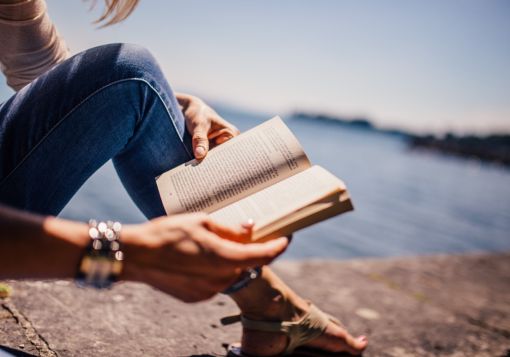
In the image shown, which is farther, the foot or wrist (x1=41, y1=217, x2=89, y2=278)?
the foot

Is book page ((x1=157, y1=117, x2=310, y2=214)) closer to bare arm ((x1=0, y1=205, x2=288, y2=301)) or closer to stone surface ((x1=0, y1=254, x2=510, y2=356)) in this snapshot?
bare arm ((x1=0, y1=205, x2=288, y2=301))

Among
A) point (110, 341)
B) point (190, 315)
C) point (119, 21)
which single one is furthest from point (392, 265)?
point (119, 21)

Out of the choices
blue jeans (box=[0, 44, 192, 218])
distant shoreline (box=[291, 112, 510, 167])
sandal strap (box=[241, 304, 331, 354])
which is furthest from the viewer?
distant shoreline (box=[291, 112, 510, 167])

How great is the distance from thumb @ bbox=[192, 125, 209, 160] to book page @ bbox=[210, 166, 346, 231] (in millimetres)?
251

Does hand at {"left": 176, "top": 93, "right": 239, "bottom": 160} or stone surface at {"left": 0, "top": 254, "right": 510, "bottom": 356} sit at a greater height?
hand at {"left": 176, "top": 93, "right": 239, "bottom": 160}

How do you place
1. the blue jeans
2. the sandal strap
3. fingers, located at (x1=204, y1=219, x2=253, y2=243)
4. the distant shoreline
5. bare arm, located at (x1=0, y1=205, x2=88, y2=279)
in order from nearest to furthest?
bare arm, located at (x1=0, y1=205, x2=88, y2=279) < fingers, located at (x1=204, y1=219, x2=253, y2=243) < the blue jeans < the sandal strap < the distant shoreline

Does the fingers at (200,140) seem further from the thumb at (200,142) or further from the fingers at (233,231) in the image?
the fingers at (233,231)

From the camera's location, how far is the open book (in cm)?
81

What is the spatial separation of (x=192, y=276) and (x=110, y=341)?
0.80 meters

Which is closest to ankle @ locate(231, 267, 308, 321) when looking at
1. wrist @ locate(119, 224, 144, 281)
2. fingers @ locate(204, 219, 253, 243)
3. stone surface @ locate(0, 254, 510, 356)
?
stone surface @ locate(0, 254, 510, 356)

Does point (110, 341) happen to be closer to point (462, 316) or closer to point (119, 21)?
point (119, 21)

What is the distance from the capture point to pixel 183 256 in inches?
27.0

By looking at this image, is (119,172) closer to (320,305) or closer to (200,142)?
(200,142)

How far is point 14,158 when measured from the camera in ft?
3.22
